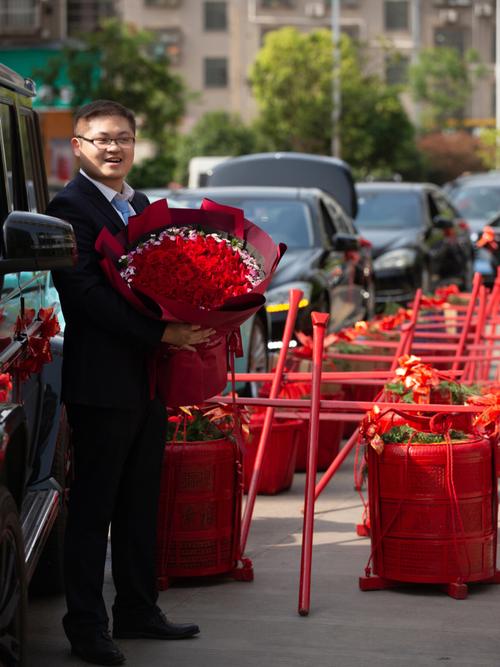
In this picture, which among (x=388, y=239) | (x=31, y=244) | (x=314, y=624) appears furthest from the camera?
(x=388, y=239)

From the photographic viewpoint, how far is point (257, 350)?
11648 millimetres

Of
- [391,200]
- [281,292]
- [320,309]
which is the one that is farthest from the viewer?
[391,200]

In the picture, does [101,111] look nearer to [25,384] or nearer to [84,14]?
[25,384]

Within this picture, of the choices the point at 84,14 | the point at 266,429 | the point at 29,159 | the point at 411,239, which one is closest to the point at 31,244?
the point at 29,159

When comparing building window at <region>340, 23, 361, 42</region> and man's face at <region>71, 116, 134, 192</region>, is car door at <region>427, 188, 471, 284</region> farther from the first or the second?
A: building window at <region>340, 23, 361, 42</region>

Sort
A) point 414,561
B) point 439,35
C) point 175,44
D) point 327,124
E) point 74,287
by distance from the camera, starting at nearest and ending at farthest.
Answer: point 74,287
point 414,561
point 327,124
point 175,44
point 439,35

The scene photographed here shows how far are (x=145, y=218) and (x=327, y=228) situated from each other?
9693 mm

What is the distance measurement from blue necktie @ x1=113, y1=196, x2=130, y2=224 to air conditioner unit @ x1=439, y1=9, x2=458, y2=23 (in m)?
88.8

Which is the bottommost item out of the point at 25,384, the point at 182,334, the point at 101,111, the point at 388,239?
the point at 388,239

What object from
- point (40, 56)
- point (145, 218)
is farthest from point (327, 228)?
point (40, 56)

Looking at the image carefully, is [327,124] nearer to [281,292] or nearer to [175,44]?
[175,44]

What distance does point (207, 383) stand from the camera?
5.46m

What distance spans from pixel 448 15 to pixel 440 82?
1262 centimetres

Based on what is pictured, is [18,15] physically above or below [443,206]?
above
